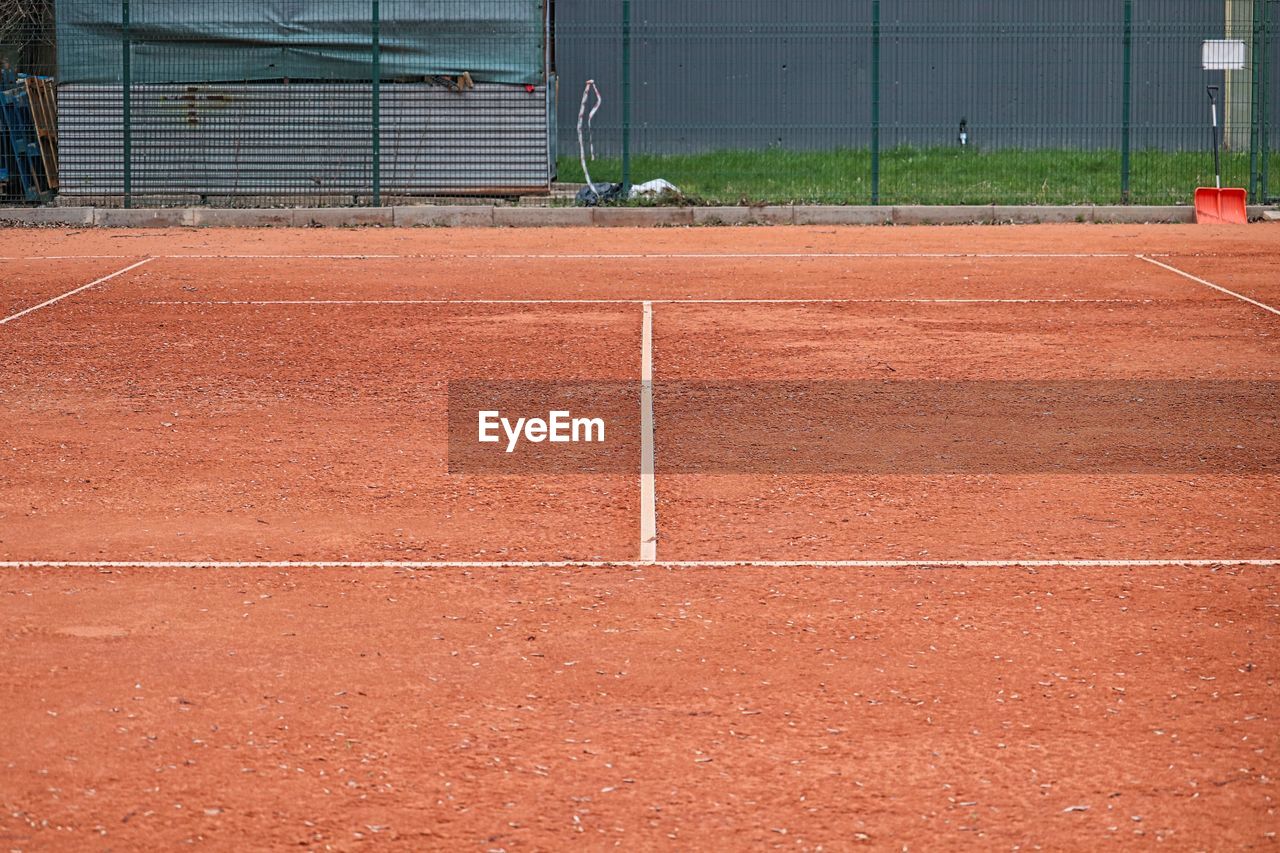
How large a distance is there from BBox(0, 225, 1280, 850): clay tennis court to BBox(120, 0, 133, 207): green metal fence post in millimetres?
10026

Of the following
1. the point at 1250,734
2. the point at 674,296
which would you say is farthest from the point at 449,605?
the point at 674,296

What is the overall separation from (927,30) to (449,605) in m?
24.2

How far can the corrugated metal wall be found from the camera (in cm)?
2391

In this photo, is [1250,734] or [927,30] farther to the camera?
[927,30]

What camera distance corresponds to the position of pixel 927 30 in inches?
1156

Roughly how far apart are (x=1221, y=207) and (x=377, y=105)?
11.0 m

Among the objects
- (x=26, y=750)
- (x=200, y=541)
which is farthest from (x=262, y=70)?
(x=26, y=750)

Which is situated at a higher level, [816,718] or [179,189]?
[179,189]

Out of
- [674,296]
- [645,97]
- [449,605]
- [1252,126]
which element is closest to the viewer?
[449,605]

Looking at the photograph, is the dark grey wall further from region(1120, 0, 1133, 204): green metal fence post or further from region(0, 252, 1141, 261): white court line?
region(0, 252, 1141, 261): white court line

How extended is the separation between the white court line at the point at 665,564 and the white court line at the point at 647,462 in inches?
9.3

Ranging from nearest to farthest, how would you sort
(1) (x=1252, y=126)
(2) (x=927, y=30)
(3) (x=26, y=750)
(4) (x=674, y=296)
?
(3) (x=26, y=750) < (4) (x=674, y=296) < (1) (x=1252, y=126) < (2) (x=927, y=30)

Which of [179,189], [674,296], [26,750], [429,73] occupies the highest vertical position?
[429,73]

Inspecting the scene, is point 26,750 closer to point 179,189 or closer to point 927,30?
point 179,189
